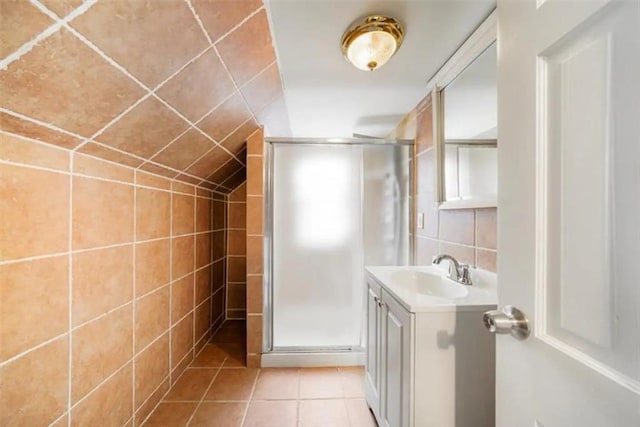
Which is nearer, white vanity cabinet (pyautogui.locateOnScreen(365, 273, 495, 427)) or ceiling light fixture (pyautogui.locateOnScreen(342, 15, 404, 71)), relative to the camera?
white vanity cabinet (pyautogui.locateOnScreen(365, 273, 495, 427))

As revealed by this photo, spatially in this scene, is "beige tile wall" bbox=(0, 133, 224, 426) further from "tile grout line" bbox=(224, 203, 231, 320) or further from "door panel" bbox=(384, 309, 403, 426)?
"door panel" bbox=(384, 309, 403, 426)

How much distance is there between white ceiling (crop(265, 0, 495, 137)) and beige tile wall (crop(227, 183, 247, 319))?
3.92 feet

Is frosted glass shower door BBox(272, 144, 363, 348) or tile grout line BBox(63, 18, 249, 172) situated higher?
tile grout line BBox(63, 18, 249, 172)

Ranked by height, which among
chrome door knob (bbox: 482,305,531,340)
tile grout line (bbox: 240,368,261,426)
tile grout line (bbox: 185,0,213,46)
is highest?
tile grout line (bbox: 185,0,213,46)

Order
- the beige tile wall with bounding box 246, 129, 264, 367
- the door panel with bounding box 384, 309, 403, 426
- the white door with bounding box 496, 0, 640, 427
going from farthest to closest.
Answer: the beige tile wall with bounding box 246, 129, 264, 367 < the door panel with bounding box 384, 309, 403, 426 < the white door with bounding box 496, 0, 640, 427

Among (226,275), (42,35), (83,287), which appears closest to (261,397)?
(83,287)

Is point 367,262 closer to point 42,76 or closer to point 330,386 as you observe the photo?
point 330,386

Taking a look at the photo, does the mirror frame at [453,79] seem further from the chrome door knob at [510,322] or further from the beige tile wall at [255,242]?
the beige tile wall at [255,242]

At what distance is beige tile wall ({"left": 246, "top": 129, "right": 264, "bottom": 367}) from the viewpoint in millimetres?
2135

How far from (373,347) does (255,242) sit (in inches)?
43.3

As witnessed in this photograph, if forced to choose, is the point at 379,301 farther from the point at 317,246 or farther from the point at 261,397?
the point at 261,397

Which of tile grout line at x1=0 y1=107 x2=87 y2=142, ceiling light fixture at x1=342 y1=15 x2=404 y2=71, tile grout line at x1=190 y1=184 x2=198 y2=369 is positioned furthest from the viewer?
tile grout line at x1=190 y1=184 x2=198 y2=369

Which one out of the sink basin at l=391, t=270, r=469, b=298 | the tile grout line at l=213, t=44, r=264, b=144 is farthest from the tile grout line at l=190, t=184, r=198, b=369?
the sink basin at l=391, t=270, r=469, b=298

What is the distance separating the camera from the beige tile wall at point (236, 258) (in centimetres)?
314
